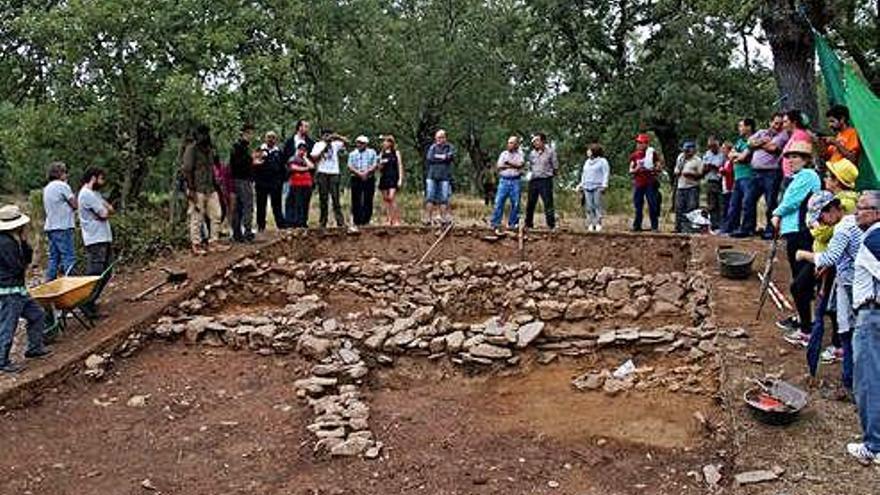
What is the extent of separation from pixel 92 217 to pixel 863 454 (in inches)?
310

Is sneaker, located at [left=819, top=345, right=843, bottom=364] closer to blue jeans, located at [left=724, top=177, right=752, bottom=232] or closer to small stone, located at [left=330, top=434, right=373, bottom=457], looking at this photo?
small stone, located at [left=330, top=434, right=373, bottom=457]

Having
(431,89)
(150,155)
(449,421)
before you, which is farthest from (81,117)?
(431,89)

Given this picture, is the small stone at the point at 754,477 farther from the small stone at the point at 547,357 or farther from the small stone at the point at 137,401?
the small stone at the point at 137,401

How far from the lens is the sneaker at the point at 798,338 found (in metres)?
7.51

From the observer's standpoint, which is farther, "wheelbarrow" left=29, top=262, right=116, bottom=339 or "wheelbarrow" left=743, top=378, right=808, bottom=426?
"wheelbarrow" left=29, top=262, right=116, bottom=339

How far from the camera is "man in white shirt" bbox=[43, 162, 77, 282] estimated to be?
9.06 metres

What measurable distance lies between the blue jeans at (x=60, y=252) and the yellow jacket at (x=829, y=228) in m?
7.57

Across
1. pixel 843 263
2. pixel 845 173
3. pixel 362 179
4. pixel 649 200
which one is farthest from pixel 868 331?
pixel 362 179

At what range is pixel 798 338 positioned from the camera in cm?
760

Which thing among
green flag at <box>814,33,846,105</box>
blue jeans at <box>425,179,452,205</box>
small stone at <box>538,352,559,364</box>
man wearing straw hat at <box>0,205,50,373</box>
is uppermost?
green flag at <box>814,33,846,105</box>

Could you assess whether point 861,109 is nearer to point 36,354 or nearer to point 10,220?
point 10,220

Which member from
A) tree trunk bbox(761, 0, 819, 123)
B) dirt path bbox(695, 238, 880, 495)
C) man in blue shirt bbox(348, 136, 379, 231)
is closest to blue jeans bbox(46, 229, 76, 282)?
man in blue shirt bbox(348, 136, 379, 231)

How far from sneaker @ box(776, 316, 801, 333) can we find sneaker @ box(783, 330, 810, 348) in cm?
19

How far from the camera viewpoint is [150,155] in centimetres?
1441
